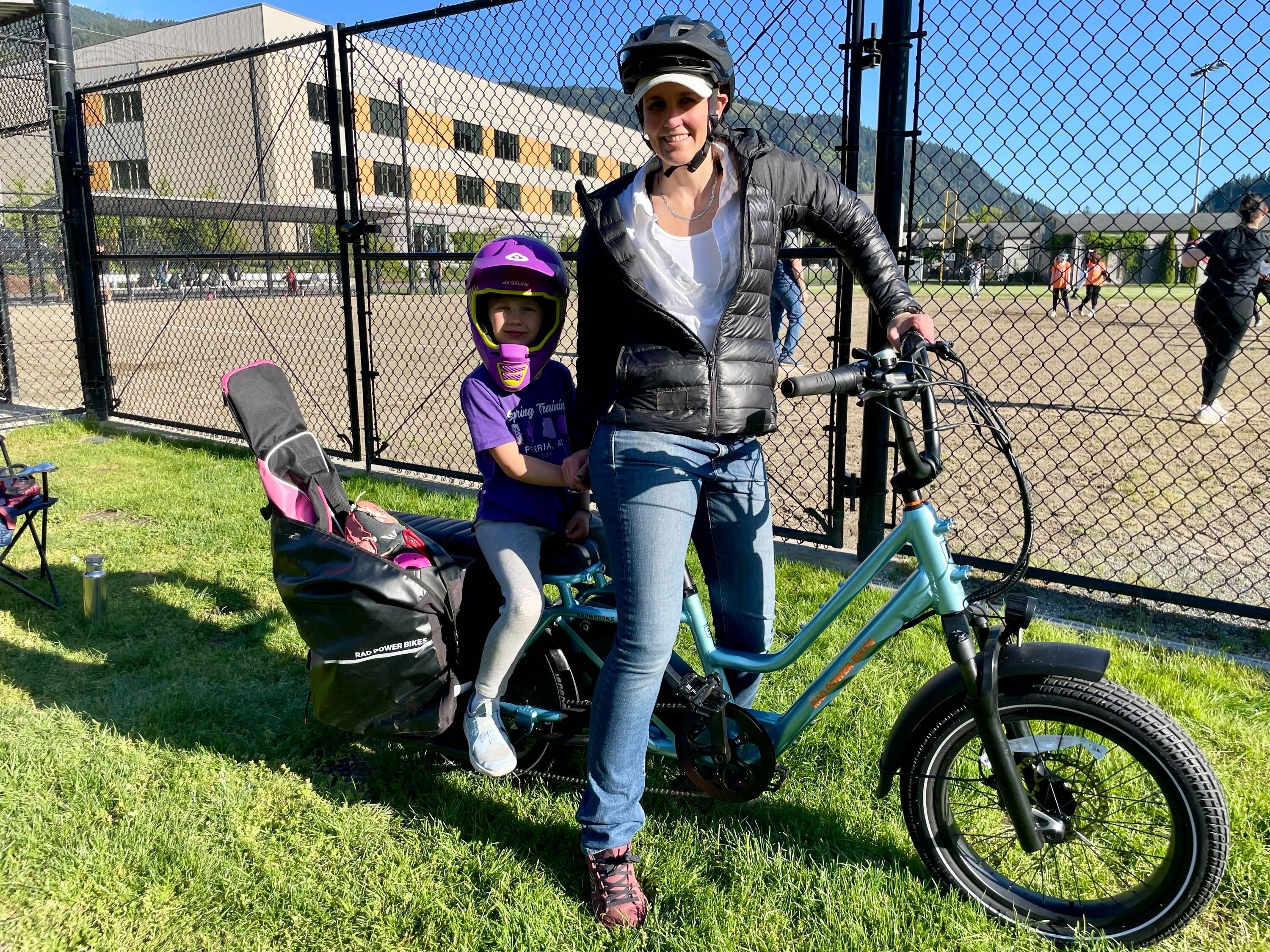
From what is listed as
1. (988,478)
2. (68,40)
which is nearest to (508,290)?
(988,478)

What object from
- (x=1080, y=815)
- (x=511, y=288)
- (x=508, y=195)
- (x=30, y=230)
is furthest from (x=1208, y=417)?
(x=30, y=230)

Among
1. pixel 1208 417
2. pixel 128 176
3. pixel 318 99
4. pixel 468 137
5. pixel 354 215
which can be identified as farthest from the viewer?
pixel 128 176

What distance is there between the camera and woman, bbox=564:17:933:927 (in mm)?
2254

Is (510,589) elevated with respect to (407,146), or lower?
lower

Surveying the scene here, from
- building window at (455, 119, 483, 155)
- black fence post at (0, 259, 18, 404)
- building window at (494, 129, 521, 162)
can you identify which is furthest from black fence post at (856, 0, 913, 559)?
black fence post at (0, 259, 18, 404)

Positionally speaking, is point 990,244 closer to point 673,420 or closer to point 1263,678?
point 1263,678

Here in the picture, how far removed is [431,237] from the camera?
11047 mm

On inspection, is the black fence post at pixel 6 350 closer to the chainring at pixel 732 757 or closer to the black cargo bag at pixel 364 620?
the black cargo bag at pixel 364 620

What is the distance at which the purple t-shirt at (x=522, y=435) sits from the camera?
2.65 metres

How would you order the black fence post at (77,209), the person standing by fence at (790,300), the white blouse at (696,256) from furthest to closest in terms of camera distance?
the black fence post at (77,209) → the person standing by fence at (790,300) → the white blouse at (696,256)

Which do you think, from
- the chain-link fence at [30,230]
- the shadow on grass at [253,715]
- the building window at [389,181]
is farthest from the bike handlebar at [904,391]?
the chain-link fence at [30,230]

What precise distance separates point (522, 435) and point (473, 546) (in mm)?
522

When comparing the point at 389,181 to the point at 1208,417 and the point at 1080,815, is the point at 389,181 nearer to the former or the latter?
the point at 1208,417

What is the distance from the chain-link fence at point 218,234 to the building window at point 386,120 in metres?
0.57
